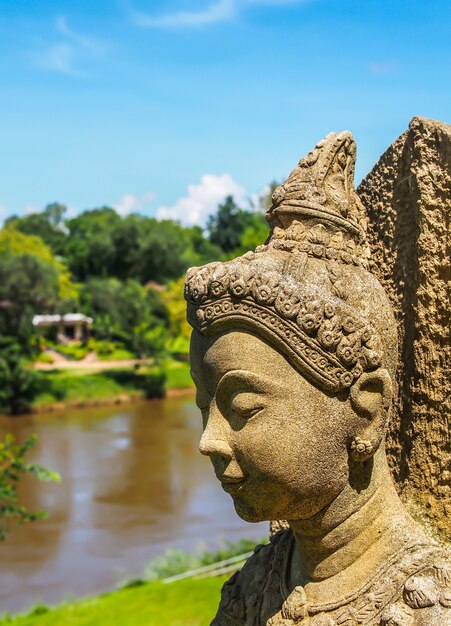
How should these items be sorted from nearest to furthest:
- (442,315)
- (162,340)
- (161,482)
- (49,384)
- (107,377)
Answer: (442,315) → (161,482) → (49,384) → (107,377) → (162,340)

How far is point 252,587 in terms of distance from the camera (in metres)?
3.07

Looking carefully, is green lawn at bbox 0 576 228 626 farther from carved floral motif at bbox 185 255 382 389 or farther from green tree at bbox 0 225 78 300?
green tree at bbox 0 225 78 300

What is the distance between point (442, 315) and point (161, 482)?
16826mm

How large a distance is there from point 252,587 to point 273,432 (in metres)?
0.87

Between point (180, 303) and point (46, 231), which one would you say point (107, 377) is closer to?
point (180, 303)

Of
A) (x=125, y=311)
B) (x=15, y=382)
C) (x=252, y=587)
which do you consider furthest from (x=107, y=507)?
(x=125, y=311)

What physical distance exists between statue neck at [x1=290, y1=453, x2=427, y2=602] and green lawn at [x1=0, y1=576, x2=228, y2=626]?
6.47 meters

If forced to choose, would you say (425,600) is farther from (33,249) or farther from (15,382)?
(33,249)

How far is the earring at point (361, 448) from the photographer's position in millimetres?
2611

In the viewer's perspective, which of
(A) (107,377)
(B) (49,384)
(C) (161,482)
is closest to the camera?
(C) (161,482)

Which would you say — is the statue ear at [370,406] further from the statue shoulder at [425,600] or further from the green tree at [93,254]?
the green tree at [93,254]

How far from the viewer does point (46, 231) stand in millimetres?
61125

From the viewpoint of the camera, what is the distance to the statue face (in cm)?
258

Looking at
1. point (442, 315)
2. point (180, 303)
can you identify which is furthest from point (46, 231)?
point (442, 315)
